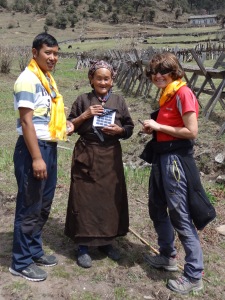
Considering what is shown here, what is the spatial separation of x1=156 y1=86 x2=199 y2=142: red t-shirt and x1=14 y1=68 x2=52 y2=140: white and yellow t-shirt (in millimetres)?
829

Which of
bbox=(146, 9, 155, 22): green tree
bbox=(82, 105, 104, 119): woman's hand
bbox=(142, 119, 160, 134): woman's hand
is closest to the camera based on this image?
bbox=(142, 119, 160, 134): woman's hand

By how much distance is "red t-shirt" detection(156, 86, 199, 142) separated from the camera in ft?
9.38

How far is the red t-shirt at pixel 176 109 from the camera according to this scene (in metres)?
2.86

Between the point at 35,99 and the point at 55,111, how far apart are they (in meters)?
0.21

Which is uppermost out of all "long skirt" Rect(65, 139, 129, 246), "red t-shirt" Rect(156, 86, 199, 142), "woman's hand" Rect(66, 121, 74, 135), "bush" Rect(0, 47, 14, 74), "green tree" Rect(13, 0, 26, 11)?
"red t-shirt" Rect(156, 86, 199, 142)

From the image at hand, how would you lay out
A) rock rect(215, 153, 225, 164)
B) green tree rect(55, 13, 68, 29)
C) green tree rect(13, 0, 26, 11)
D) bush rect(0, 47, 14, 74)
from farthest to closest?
green tree rect(13, 0, 26, 11) < green tree rect(55, 13, 68, 29) < bush rect(0, 47, 14, 74) < rock rect(215, 153, 225, 164)

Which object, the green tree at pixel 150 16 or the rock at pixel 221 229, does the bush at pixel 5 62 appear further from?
the green tree at pixel 150 16

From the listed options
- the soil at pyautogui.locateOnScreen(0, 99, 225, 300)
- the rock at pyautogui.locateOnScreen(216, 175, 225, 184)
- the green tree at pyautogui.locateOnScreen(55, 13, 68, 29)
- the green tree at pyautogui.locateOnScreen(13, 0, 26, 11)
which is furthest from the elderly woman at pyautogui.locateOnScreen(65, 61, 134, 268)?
the green tree at pyautogui.locateOnScreen(13, 0, 26, 11)

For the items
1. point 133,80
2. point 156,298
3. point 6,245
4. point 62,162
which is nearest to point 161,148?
point 156,298

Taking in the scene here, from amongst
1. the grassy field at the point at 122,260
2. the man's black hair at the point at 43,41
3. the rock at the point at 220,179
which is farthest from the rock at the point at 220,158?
the man's black hair at the point at 43,41

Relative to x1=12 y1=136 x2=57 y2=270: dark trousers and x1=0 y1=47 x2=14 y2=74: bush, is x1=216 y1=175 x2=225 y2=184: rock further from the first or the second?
x1=0 y1=47 x2=14 y2=74: bush

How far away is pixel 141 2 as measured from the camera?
338 ft

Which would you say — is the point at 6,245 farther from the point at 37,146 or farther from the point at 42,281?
the point at 37,146

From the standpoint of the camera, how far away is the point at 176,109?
296cm
